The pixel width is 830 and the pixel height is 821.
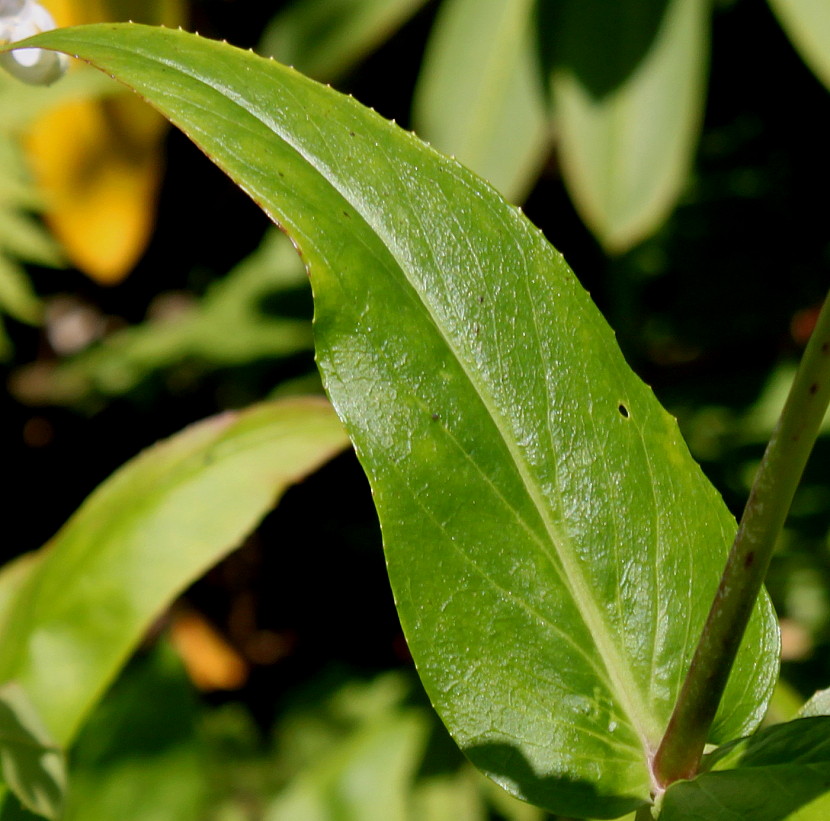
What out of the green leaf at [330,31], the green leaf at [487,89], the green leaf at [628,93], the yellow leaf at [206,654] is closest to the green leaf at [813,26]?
→ the green leaf at [628,93]

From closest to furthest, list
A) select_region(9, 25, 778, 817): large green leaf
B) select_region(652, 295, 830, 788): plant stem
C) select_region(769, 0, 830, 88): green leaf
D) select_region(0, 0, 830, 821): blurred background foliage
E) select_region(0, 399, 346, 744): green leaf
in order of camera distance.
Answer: select_region(652, 295, 830, 788): plant stem < select_region(9, 25, 778, 817): large green leaf < select_region(0, 399, 346, 744): green leaf < select_region(769, 0, 830, 88): green leaf < select_region(0, 0, 830, 821): blurred background foliage

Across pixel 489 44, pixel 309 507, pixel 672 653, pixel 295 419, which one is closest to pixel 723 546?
pixel 672 653

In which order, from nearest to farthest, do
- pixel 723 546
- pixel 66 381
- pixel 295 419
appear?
pixel 723 546, pixel 295 419, pixel 66 381

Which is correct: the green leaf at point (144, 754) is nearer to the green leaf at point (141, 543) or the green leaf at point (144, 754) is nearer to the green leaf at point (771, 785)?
the green leaf at point (141, 543)

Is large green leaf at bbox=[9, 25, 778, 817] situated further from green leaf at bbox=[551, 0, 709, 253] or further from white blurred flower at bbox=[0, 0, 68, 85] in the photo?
green leaf at bbox=[551, 0, 709, 253]

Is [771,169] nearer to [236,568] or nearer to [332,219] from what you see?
[236,568]

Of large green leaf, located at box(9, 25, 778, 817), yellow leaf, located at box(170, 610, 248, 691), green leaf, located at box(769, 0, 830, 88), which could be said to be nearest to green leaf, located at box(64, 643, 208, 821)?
large green leaf, located at box(9, 25, 778, 817)
